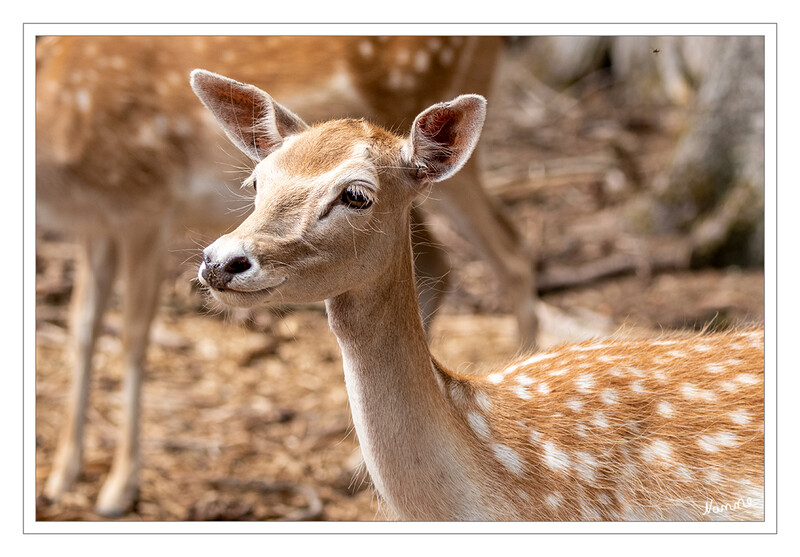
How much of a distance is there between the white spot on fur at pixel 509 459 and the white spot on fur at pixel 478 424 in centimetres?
4

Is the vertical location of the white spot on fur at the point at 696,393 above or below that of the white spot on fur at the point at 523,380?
below

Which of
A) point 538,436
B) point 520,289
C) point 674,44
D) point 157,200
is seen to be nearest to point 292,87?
point 157,200

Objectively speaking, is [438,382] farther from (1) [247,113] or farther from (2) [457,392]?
(1) [247,113]

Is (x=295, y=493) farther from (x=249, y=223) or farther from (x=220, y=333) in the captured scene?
(x=249, y=223)

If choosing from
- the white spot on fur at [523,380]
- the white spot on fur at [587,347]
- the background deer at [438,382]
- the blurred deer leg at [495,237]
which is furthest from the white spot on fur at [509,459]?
the blurred deer leg at [495,237]

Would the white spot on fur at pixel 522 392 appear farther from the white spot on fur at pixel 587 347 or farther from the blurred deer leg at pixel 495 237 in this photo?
the blurred deer leg at pixel 495 237

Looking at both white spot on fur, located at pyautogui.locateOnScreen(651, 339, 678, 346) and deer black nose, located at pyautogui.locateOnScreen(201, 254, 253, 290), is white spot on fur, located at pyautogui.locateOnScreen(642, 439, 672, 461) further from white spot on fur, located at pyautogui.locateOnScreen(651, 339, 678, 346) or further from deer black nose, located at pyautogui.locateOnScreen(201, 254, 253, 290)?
deer black nose, located at pyautogui.locateOnScreen(201, 254, 253, 290)

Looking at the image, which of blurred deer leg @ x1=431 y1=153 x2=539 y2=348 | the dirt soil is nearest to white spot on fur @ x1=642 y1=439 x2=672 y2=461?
the dirt soil

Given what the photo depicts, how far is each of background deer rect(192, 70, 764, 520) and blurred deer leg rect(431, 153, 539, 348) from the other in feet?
5.13

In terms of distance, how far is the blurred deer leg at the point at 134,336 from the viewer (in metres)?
3.60

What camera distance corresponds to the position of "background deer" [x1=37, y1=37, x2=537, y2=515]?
358cm

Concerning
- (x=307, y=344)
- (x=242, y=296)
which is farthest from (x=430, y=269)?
(x=242, y=296)

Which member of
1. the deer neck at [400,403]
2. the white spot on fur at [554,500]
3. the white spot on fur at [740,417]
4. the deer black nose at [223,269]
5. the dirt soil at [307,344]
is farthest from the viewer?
the dirt soil at [307,344]

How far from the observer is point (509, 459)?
6.63ft
